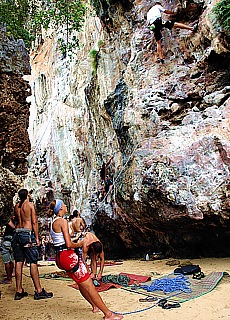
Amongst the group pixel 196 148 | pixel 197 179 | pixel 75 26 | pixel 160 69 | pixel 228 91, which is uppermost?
pixel 75 26

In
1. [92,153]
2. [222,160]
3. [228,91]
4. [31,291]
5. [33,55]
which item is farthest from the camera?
[33,55]

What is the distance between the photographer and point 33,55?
30094 mm

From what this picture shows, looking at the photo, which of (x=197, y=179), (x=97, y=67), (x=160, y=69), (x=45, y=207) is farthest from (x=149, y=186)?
(x=45, y=207)

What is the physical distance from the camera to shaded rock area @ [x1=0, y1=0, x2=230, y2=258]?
7.05m

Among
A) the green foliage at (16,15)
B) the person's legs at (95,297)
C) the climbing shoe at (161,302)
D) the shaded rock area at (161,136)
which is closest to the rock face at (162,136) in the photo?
the shaded rock area at (161,136)

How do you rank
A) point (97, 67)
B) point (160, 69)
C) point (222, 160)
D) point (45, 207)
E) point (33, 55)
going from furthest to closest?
point (33, 55)
point (45, 207)
point (97, 67)
point (160, 69)
point (222, 160)

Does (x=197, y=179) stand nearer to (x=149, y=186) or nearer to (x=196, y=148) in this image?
(x=196, y=148)

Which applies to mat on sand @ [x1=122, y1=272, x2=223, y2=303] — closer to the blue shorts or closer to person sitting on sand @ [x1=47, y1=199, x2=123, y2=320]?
person sitting on sand @ [x1=47, y1=199, x2=123, y2=320]

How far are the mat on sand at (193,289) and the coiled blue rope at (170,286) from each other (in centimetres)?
7

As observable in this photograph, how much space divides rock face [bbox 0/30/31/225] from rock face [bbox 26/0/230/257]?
3152 millimetres

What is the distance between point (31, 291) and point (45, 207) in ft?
53.1

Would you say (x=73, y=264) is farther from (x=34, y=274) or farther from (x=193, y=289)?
(x=193, y=289)

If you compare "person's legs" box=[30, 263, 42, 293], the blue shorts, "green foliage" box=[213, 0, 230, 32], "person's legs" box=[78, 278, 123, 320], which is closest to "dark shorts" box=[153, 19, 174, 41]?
"green foliage" box=[213, 0, 230, 32]

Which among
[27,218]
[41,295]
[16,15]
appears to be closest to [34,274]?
[41,295]
